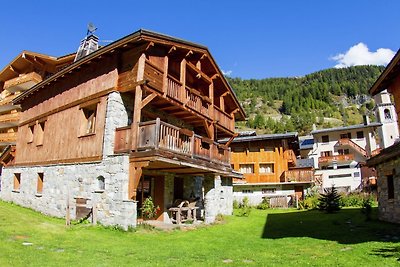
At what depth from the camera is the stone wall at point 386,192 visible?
48.3 ft

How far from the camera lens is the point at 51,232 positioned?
1195cm

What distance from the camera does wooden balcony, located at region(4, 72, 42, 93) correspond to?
29298 mm

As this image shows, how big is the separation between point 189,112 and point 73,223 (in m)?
7.89

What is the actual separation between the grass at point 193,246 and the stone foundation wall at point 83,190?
781mm

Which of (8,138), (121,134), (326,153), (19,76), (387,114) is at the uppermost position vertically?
(387,114)

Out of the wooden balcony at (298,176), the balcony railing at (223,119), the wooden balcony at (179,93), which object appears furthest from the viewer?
the wooden balcony at (298,176)

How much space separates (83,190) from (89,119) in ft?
12.1

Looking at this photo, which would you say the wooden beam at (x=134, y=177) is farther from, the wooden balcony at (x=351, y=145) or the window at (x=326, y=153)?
the window at (x=326, y=153)

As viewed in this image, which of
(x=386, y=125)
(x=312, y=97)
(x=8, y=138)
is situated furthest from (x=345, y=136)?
(x=312, y=97)

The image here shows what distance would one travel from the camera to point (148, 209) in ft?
52.3

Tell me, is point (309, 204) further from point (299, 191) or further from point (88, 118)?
point (88, 118)

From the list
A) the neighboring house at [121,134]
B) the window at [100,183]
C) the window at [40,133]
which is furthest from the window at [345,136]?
the window at [100,183]

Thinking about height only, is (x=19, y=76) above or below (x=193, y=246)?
above

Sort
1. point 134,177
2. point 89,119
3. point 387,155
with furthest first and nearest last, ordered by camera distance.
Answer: point 89,119 → point 387,155 → point 134,177
